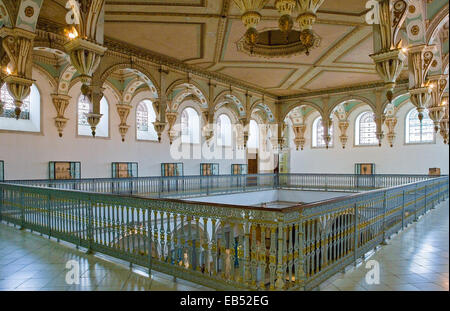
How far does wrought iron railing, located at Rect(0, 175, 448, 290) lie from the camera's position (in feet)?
10.8

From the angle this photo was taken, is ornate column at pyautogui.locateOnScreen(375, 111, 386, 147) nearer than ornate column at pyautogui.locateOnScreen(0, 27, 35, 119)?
No

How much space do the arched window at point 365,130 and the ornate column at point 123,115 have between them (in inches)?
612

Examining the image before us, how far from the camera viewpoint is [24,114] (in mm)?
12867

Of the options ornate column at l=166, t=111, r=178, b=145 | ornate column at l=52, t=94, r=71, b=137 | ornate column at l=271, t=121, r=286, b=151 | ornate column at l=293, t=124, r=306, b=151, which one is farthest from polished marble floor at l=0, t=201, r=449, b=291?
ornate column at l=293, t=124, r=306, b=151

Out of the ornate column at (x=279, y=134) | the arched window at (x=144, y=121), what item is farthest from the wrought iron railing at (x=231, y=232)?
the ornate column at (x=279, y=134)

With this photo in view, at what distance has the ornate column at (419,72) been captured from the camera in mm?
9383

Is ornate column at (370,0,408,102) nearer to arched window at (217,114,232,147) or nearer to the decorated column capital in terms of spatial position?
arched window at (217,114,232,147)

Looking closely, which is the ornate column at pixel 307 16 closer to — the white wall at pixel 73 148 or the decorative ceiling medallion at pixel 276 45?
the decorative ceiling medallion at pixel 276 45

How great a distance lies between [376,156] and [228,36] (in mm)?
15154

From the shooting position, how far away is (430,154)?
19.0m

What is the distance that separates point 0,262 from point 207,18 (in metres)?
8.02

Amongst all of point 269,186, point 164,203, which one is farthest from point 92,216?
point 269,186

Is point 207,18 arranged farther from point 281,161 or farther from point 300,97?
point 281,161

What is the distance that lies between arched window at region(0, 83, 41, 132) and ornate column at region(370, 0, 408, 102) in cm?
1278
